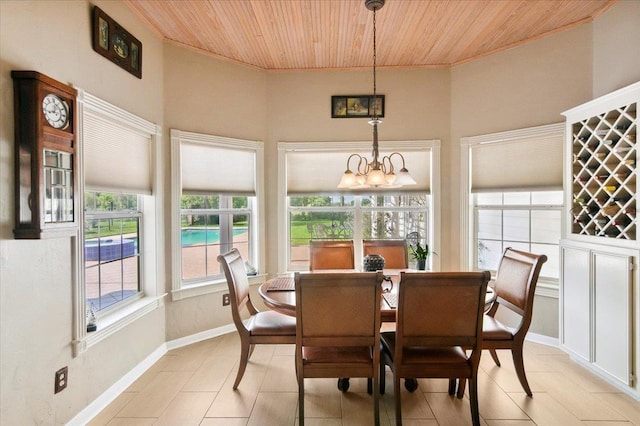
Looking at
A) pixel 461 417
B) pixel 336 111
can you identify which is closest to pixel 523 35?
pixel 336 111

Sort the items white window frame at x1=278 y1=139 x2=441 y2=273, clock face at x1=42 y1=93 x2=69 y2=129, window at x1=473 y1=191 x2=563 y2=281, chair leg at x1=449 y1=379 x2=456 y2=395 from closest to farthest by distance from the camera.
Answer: clock face at x1=42 y1=93 x2=69 y2=129 < chair leg at x1=449 y1=379 x2=456 y2=395 < window at x1=473 y1=191 x2=563 y2=281 < white window frame at x1=278 y1=139 x2=441 y2=273

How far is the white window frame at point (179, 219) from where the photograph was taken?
3195 mm

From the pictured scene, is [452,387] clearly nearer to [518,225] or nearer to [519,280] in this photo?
[519,280]

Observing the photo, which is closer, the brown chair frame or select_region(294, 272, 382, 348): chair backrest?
select_region(294, 272, 382, 348): chair backrest

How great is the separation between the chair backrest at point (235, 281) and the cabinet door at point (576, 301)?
9.07 feet

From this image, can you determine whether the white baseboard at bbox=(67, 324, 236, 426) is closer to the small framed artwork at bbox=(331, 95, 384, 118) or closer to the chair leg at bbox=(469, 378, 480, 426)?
the chair leg at bbox=(469, 378, 480, 426)

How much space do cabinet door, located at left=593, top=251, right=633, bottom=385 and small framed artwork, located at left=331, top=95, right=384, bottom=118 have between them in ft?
8.24

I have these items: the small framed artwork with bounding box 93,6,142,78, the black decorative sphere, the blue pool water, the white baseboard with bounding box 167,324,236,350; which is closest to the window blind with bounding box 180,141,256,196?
the blue pool water

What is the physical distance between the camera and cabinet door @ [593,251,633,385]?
2.36 meters

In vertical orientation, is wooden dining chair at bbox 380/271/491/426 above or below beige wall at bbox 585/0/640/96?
below

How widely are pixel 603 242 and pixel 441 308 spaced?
1.72 m

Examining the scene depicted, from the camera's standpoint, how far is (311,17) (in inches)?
111

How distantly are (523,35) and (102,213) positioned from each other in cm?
409

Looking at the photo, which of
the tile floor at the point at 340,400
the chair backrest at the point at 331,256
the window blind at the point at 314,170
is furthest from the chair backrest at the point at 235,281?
the window blind at the point at 314,170
